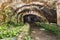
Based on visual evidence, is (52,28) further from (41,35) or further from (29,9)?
(29,9)

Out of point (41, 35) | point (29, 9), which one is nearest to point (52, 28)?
point (41, 35)

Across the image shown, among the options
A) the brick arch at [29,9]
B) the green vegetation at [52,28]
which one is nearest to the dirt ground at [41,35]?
the green vegetation at [52,28]

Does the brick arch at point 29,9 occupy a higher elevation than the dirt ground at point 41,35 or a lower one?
higher

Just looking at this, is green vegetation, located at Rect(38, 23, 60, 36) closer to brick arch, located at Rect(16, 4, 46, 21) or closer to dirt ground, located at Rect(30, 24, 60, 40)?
dirt ground, located at Rect(30, 24, 60, 40)

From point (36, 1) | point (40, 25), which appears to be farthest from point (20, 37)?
point (40, 25)

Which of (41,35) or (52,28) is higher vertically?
(52,28)

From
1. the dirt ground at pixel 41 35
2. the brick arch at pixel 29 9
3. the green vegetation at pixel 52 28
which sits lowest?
the dirt ground at pixel 41 35

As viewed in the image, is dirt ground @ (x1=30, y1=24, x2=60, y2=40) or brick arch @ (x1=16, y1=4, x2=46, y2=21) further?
brick arch @ (x1=16, y1=4, x2=46, y2=21)

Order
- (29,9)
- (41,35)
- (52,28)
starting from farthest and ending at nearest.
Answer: (29,9) < (52,28) < (41,35)

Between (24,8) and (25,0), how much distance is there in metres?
0.47

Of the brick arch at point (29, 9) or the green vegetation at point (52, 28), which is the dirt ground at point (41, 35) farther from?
the brick arch at point (29, 9)

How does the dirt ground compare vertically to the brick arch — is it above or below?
below

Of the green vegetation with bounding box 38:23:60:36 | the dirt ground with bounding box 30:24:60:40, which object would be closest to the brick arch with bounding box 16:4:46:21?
the green vegetation with bounding box 38:23:60:36

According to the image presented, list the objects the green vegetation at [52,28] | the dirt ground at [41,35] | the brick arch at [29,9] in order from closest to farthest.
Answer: the dirt ground at [41,35]
the green vegetation at [52,28]
the brick arch at [29,9]
